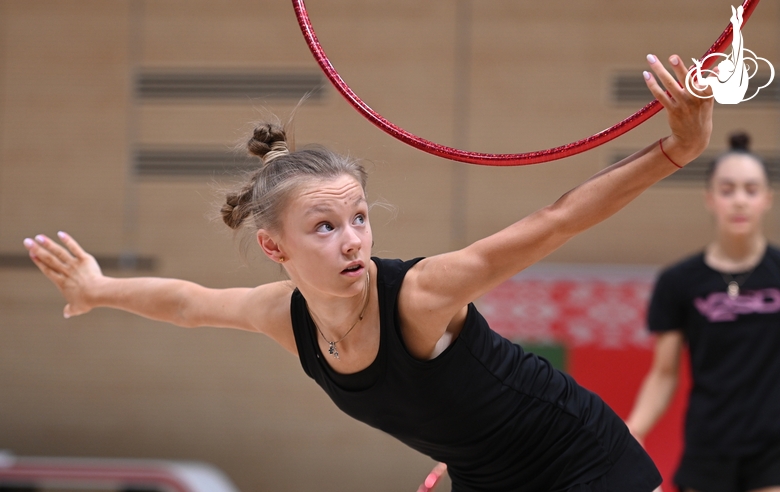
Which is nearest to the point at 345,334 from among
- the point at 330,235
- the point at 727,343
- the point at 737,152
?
the point at 330,235

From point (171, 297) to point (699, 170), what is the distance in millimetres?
3781

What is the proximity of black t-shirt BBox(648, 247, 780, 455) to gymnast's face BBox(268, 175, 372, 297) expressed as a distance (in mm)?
1656

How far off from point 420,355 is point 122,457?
397 cm

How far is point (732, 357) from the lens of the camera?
2973mm

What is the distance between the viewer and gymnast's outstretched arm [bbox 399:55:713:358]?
1488 mm

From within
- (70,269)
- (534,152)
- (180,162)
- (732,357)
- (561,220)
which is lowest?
(732,357)

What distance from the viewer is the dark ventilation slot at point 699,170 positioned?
508 centimetres

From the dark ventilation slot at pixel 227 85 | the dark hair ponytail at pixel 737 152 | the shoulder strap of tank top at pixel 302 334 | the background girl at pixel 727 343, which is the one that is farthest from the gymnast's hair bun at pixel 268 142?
the dark ventilation slot at pixel 227 85

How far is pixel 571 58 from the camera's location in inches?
204

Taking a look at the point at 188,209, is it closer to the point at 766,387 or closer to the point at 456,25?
the point at 456,25

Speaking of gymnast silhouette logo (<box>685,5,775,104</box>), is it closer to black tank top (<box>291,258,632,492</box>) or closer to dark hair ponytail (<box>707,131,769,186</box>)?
black tank top (<box>291,258,632,492</box>)

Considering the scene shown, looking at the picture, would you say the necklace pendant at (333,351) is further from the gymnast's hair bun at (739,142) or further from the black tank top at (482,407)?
the gymnast's hair bun at (739,142)

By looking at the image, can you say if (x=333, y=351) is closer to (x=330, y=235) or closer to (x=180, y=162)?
(x=330, y=235)

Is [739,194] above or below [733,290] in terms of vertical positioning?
above
